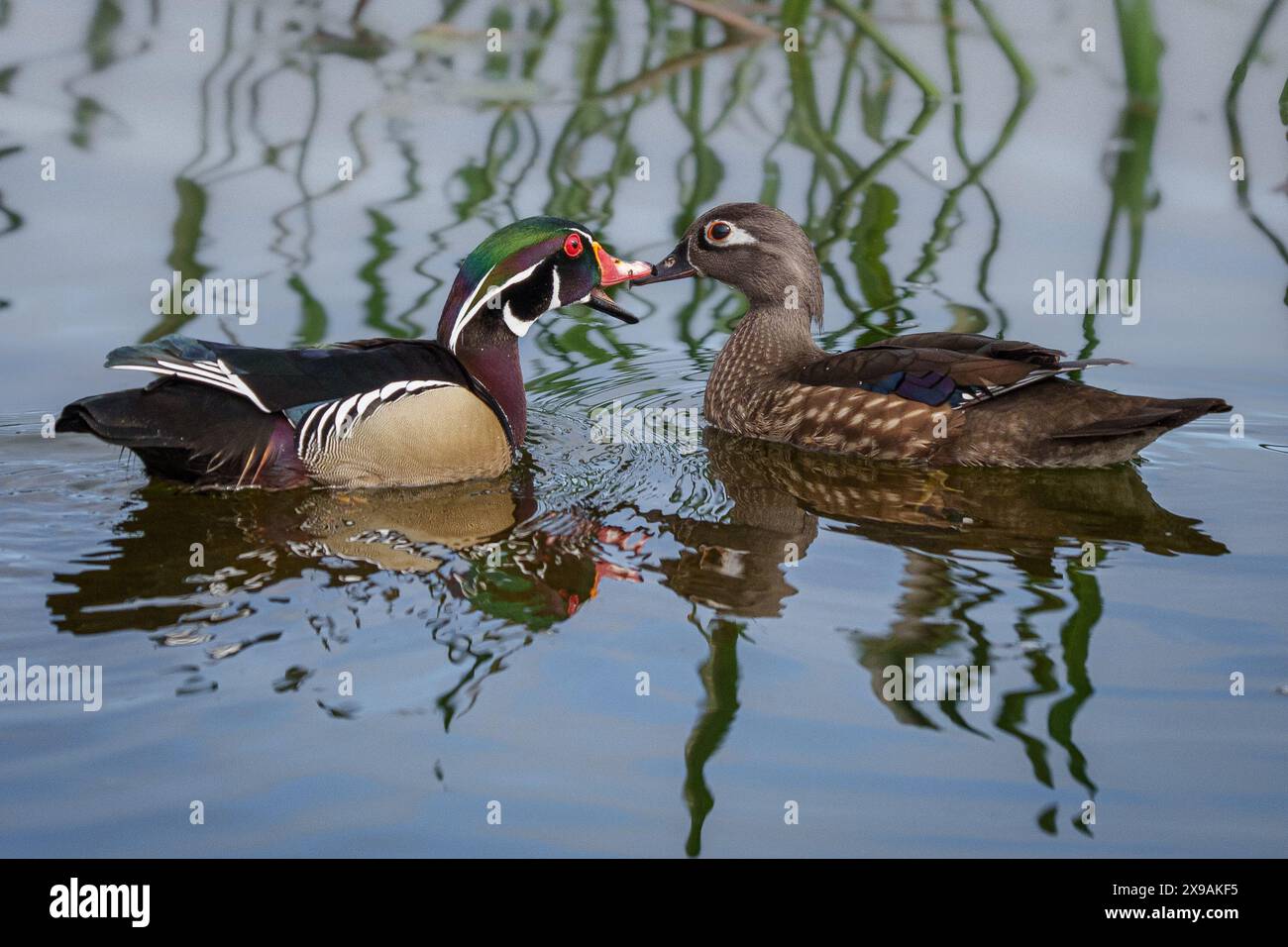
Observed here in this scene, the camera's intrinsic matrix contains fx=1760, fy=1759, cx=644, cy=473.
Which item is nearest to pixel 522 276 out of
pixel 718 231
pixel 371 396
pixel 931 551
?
pixel 371 396

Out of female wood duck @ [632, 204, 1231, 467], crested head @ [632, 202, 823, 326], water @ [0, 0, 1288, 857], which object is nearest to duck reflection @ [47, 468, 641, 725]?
water @ [0, 0, 1288, 857]

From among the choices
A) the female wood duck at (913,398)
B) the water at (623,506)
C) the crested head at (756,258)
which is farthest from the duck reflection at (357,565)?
the crested head at (756,258)

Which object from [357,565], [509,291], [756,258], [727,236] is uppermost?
[727,236]

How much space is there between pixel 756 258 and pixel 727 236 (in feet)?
0.63

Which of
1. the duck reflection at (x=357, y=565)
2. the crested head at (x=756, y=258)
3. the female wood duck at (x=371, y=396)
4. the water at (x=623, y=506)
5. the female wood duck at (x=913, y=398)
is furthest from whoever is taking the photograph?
the crested head at (x=756, y=258)

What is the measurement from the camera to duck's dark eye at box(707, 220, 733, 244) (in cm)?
936

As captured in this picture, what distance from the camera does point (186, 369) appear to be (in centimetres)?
716

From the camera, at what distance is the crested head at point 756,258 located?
9.33 meters

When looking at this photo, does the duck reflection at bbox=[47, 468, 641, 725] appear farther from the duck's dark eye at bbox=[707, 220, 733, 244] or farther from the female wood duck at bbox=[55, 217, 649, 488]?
the duck's dark eye at bbox=[707, 220, 733, 244]

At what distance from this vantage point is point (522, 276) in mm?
8227

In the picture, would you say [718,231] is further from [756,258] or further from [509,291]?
[509,291]

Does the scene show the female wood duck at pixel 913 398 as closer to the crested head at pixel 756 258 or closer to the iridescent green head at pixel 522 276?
the crested head at pixel 756 258

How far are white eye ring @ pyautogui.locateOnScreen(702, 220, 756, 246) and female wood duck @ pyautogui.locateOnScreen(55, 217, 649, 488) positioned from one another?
39.5 inches

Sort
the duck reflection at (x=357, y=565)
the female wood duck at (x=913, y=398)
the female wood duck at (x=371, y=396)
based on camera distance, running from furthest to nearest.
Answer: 1. the female wood duck at (x=913, y=398)
2. the female wood duck at (x=371, y=396)
3. the duck reflection at (x=357, y=565)
